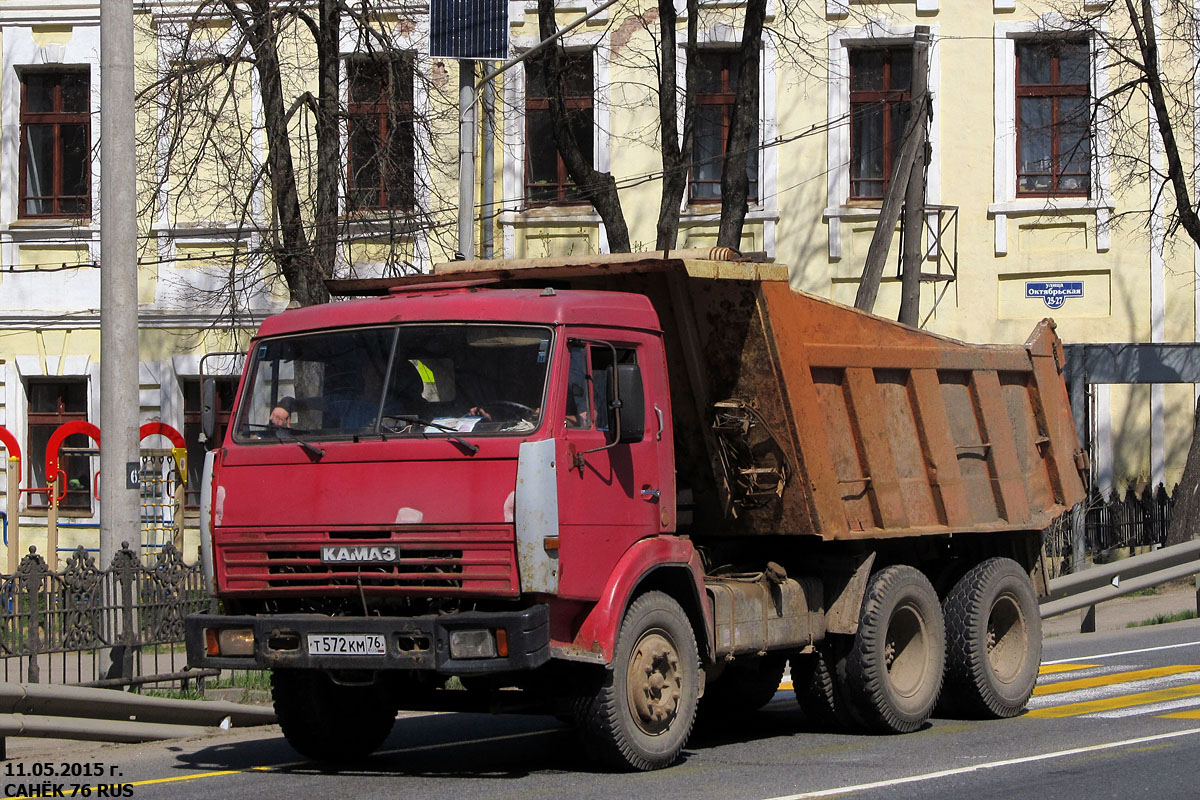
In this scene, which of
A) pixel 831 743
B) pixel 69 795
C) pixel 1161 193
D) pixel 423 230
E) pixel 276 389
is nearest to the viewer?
pixel 69 795

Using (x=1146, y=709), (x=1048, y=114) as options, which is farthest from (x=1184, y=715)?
(x=1048, y=114)

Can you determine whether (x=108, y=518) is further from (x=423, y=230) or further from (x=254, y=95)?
(x=254, y=95)

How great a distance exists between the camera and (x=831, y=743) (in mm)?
10547

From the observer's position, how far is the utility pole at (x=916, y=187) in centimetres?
1958

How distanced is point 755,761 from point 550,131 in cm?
1634

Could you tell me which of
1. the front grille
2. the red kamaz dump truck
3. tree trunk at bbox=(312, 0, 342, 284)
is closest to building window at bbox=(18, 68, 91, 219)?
tree trunk at bbox=(312, 0, 342, 284)

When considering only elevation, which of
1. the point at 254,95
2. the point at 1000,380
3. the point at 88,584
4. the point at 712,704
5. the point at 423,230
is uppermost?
the point at 254,95

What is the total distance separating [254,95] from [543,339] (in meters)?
16.6

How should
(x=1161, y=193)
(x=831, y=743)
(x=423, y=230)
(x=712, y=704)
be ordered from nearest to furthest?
1. (x=831, y=743)
2. (x=712, y=704)
3. (x=423, y=230)
4. (x=1161, y=193)

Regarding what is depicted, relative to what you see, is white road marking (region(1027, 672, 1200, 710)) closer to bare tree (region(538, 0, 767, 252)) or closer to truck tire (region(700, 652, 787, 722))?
truck tire (region(700, 652, 787, 722))

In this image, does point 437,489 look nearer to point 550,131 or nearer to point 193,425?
point 550,131

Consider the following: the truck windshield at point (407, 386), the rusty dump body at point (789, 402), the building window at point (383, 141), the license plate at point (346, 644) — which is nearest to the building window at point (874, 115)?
the building window at point (383, 141)

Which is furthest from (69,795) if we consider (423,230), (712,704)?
(423,230)

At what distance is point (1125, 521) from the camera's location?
23.5 metres
